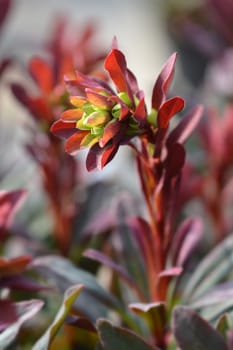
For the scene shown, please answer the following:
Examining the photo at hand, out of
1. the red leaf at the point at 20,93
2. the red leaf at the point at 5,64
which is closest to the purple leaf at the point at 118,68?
the red leaf at the point at 20,93

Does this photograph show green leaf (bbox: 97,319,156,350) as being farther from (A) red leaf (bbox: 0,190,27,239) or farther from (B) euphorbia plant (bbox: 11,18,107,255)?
(B) euphorbia plant (bbox: 11,18,107,255)

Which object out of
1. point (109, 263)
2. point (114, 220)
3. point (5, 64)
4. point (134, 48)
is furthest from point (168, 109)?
point (134, 48)

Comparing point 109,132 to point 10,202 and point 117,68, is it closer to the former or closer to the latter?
point 117,68

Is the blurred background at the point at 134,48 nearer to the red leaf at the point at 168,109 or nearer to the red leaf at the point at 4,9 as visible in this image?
the red leaf at the point at 4,9

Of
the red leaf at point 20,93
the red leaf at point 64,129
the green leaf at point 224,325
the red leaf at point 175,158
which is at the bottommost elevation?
the green leaf at point 224,325

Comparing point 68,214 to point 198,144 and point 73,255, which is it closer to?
point 73,255

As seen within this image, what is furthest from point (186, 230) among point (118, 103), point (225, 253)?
point (118, 103)

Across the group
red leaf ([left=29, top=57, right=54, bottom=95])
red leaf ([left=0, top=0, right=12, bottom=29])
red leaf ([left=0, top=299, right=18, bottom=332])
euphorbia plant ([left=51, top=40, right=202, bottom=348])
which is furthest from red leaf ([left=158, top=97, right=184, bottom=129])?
red leaf ([left=0, top=0, right=12, bottom=29])
